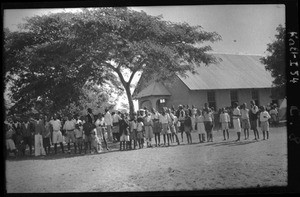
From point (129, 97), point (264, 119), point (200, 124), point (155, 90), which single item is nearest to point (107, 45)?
point (129, 97)

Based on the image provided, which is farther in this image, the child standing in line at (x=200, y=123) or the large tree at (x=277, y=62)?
the child standing in line at (x=200, y=123)

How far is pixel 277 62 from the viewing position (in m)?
7.61

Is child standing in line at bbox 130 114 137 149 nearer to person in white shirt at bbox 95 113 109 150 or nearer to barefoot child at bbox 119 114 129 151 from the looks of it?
barefoot child at bbox 119 114 129 151

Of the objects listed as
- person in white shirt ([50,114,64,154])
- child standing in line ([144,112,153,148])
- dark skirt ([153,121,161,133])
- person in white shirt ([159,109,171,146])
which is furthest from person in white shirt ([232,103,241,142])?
person in white shirt ([50,114,64,154])

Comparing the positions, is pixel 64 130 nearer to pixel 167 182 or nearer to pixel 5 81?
pixel 5 81

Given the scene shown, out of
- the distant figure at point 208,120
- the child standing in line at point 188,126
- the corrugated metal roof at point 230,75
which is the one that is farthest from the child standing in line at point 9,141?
the distant figure at point 208,120

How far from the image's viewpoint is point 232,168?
24.5ft

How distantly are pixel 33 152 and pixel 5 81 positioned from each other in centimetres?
172

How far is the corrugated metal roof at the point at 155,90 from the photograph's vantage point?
26.8 feet

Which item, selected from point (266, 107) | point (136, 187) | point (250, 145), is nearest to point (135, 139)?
point (136, 187)

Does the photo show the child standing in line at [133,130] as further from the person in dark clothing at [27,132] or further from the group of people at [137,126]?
the person in dark clothing at [27,132]

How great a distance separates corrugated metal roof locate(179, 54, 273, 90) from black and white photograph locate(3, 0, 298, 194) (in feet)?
0.09

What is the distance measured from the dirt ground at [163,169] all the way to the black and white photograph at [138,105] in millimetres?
22

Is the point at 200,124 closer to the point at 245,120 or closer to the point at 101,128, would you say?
the point at 245,120
